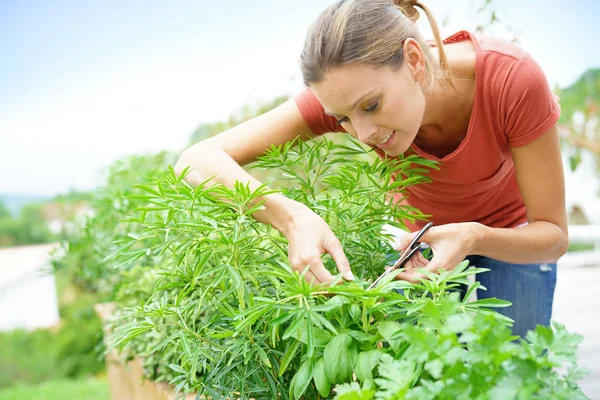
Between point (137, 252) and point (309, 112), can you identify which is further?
point (309, 112)

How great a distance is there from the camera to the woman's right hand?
3.27 ft

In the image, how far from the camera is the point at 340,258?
3.32ft

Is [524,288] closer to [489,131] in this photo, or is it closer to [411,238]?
[489,131]

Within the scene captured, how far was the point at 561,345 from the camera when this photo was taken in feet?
2.03

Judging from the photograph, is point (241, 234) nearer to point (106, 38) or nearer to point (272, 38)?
point (272, 38)

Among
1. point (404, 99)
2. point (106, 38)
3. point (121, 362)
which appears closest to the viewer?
point (404, 99)

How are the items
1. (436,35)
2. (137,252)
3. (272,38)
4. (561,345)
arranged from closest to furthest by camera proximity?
(561,345) < (137,252) < (436,35) < (272,38)

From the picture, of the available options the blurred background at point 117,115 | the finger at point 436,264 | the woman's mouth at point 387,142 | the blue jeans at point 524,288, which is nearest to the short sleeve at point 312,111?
the blurred background at point 117,115

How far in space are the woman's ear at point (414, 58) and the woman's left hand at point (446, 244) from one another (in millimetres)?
370

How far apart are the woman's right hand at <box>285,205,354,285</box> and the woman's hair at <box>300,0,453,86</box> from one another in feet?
1.07

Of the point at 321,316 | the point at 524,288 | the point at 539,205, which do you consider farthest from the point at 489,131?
the point at 321,316

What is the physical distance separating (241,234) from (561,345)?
575mm

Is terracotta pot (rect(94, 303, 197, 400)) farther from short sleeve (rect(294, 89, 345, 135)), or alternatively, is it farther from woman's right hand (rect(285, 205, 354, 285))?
short sleeve (rect(294, 89, 345, 135))

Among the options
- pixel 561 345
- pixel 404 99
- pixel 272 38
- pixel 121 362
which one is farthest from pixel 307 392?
pixel 272 38
